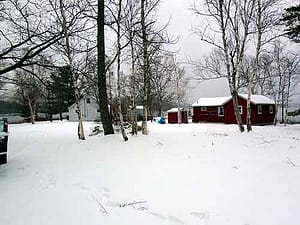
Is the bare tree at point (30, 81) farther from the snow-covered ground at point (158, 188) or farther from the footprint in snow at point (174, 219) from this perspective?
the footprint in snow at point (174, 219)

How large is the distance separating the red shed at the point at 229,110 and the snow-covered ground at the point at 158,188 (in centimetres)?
2726

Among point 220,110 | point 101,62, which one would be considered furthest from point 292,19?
point 220,110

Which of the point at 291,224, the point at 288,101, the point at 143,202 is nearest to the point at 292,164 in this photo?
the point at 291,224

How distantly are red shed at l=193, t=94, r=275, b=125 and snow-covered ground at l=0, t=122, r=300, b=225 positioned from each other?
27262 mm

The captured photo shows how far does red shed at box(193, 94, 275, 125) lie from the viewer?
116ft

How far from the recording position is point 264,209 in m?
4.29

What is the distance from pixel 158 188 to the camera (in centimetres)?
543

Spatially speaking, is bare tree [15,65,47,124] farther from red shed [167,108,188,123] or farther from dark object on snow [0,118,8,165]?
red shed [167,108,188,123]

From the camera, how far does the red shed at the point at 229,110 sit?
3534 cm

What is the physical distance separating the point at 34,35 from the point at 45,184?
23.2 ft

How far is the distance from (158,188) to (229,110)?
32.2m

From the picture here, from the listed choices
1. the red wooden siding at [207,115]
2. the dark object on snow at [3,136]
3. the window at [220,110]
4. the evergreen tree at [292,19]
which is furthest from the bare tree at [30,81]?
the window at [220,110]

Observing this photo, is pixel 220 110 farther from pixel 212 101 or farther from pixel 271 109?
pixel 271 109

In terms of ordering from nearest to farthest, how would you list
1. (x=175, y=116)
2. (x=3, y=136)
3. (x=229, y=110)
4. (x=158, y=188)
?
(x=158, y=188)
(x=3, y=136)
(x=229, y=110)
(x=175, y=116)
